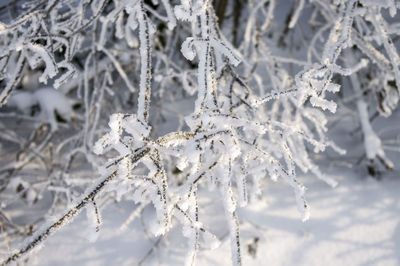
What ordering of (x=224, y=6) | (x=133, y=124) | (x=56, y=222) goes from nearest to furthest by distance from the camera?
(x=56, y=222) < (x=133, y=124) < (x=224, y=6)

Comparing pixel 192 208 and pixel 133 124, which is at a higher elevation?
pixel 133 124

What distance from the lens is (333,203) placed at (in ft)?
8.16

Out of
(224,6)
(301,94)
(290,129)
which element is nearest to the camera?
(301,94)

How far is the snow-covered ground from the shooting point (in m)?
2.25

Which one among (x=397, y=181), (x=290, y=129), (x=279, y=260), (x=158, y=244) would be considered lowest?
(x=279, y=260)

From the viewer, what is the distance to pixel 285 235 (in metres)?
2.36

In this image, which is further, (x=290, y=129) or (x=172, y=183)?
(x=172, y=183)

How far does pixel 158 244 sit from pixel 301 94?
1.69 meters

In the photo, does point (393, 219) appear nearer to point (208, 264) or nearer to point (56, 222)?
point (208, 264)

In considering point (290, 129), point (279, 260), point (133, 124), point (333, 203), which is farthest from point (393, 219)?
point (133, 124)

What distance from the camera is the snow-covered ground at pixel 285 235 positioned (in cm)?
225

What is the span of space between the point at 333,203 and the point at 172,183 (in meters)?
1.10

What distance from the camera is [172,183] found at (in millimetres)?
2555

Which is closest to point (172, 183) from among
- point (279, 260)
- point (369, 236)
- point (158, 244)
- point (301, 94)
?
point (158, 244)
